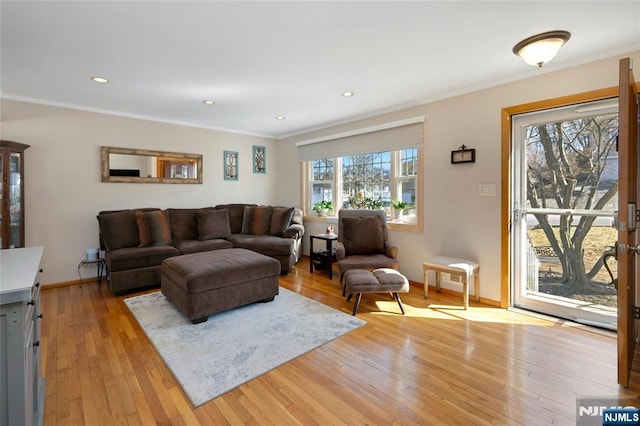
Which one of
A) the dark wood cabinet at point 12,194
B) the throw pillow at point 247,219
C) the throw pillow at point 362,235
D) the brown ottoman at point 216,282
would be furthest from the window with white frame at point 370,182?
Result: the dark wood cabinet at point 12,194

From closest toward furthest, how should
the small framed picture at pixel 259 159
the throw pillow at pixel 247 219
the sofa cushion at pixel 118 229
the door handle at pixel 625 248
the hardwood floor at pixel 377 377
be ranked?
1. the hardwood floor at pixel 377 377
2. the door handle at pixel 625 248
3. the sofa cushion at pixel 118 229
4. the throw pillow at pixel 247 219
5. the small framed picture at pixel 259 159

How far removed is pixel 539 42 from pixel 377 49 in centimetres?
114

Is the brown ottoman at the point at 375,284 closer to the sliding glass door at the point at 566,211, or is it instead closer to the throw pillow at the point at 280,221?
the sliding glass door at the point at 566,211

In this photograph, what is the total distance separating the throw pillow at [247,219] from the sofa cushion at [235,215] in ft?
0.31

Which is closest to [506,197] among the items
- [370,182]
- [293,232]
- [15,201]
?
[370,182]

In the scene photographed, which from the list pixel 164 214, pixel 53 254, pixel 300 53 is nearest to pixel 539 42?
pixel 300 53

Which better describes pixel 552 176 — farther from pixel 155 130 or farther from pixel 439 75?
pixel 155 130

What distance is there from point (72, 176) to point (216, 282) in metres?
2.82

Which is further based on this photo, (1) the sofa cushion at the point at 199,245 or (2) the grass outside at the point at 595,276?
(1) the sofa cushion at the point at 199,245

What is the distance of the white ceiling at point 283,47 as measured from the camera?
1907mm

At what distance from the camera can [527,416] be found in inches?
63.1

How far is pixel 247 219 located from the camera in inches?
205

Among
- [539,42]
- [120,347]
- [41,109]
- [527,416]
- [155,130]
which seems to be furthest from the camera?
[155,130]

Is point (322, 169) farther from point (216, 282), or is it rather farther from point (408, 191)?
point (216, 282)
